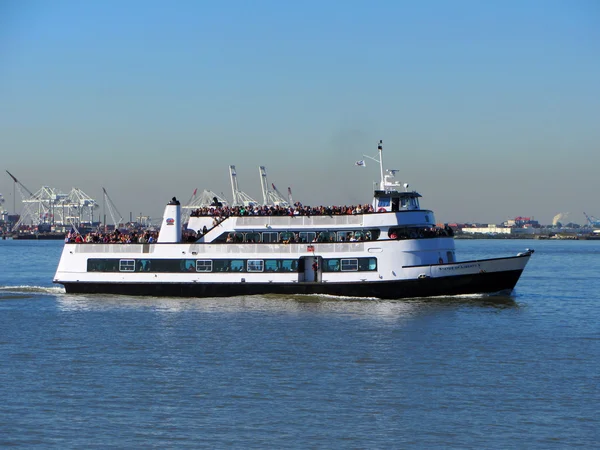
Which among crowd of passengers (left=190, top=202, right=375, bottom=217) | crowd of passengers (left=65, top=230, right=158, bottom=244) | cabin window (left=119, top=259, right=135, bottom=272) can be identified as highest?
crowd of passengers (left=190, top=202, right=375, bottom=217)

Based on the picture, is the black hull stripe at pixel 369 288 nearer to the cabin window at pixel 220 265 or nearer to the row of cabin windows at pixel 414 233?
the cabin window at pixel 220 265

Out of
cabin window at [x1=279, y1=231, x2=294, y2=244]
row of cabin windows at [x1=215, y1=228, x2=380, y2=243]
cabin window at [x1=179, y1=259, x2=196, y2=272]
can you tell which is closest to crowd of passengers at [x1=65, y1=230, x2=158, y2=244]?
cabin window at [x1=179, y1=259, x2=196, y2=272]

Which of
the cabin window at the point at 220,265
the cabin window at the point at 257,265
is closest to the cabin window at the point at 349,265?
the cabin window at the point at 257,265

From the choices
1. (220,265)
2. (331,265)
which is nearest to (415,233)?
(331,265)

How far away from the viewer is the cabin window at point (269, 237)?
49.9 meters

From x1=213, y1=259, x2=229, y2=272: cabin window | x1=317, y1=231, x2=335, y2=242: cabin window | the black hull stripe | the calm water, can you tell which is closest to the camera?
the calm water

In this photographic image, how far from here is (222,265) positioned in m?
49.8

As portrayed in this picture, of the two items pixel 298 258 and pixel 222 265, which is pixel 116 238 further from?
pixel 298 258

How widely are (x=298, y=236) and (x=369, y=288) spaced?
5157 mm

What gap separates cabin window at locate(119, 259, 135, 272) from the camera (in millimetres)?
51531

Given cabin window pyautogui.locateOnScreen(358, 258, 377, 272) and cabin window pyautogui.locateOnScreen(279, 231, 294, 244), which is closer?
cabin window pyautogui.locateOnScreen(358, 258, 377, 272)

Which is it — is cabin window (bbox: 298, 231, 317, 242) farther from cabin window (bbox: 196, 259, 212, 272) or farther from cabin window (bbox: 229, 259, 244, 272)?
cabin window (bbox: 196, 259, 212, 272)

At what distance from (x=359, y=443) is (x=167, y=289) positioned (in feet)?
101

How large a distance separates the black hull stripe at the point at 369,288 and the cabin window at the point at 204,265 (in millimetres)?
865
